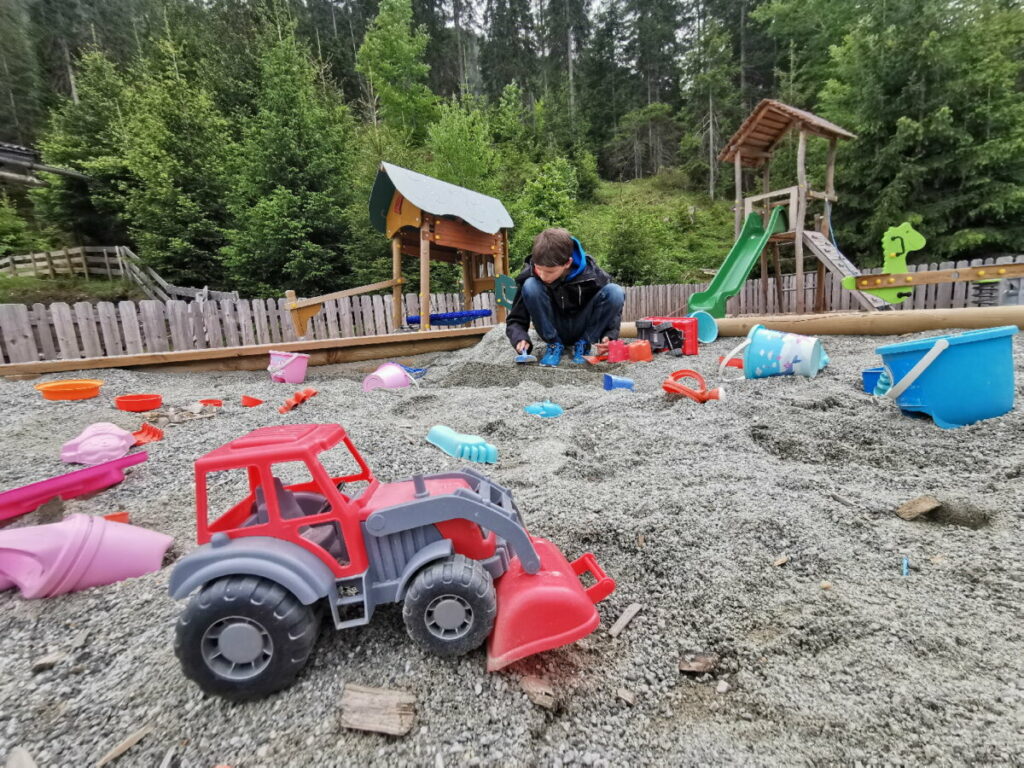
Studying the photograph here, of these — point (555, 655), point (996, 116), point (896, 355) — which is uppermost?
point (996, 116)

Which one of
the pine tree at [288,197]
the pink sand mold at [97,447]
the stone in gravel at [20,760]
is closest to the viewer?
the stone in gravel at [20,760]

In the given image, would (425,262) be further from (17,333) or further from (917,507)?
(917,507)

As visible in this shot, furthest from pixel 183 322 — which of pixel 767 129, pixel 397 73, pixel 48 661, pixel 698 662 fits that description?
pixel 397 73

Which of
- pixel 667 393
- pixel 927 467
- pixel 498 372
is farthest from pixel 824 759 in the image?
pixel 498 372

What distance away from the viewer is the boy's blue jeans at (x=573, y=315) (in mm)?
4078

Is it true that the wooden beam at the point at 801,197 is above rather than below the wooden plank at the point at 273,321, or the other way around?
above

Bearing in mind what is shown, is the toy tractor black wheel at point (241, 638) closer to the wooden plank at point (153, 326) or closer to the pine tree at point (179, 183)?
the wooden plank at point (153, 326)

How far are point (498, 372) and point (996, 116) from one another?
11.1 meters

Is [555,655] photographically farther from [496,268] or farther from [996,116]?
[996,116]

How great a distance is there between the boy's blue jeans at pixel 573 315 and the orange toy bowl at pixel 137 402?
111 inches

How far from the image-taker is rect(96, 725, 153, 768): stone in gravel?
76cm

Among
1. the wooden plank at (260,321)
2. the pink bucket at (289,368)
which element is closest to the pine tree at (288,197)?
the wooden plank at (260,321)

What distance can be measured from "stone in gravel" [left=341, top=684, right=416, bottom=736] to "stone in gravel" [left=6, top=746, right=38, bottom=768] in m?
0.48

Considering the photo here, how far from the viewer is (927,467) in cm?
162
